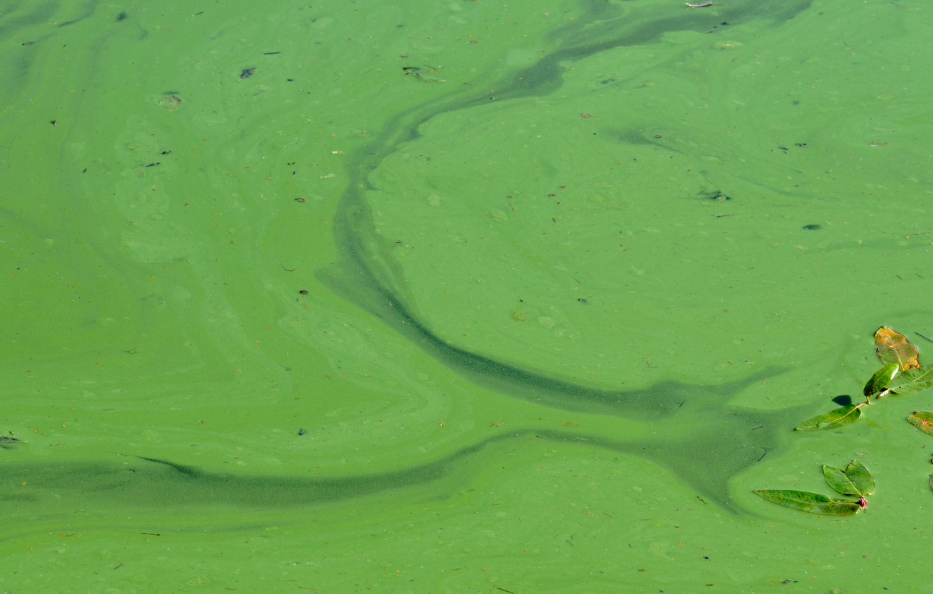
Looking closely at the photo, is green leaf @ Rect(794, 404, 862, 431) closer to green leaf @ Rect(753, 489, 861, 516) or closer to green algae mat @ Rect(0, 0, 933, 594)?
green algae mat @ Rect(0, 0, 933, 594)

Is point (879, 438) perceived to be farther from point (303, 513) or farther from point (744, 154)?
point (303, 513)

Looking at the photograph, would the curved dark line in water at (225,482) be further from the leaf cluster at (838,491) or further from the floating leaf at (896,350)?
the floating leaf at (896,350)

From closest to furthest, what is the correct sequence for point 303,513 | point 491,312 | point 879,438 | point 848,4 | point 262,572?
point 262,572 < point 303,513 < point 879,438 < point 491,312 < point 848,4

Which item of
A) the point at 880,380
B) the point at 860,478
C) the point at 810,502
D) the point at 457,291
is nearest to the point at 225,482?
the point at 457,291

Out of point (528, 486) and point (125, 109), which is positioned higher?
point (125, 109)

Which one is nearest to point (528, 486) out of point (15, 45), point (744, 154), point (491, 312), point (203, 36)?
point (491, 312)
